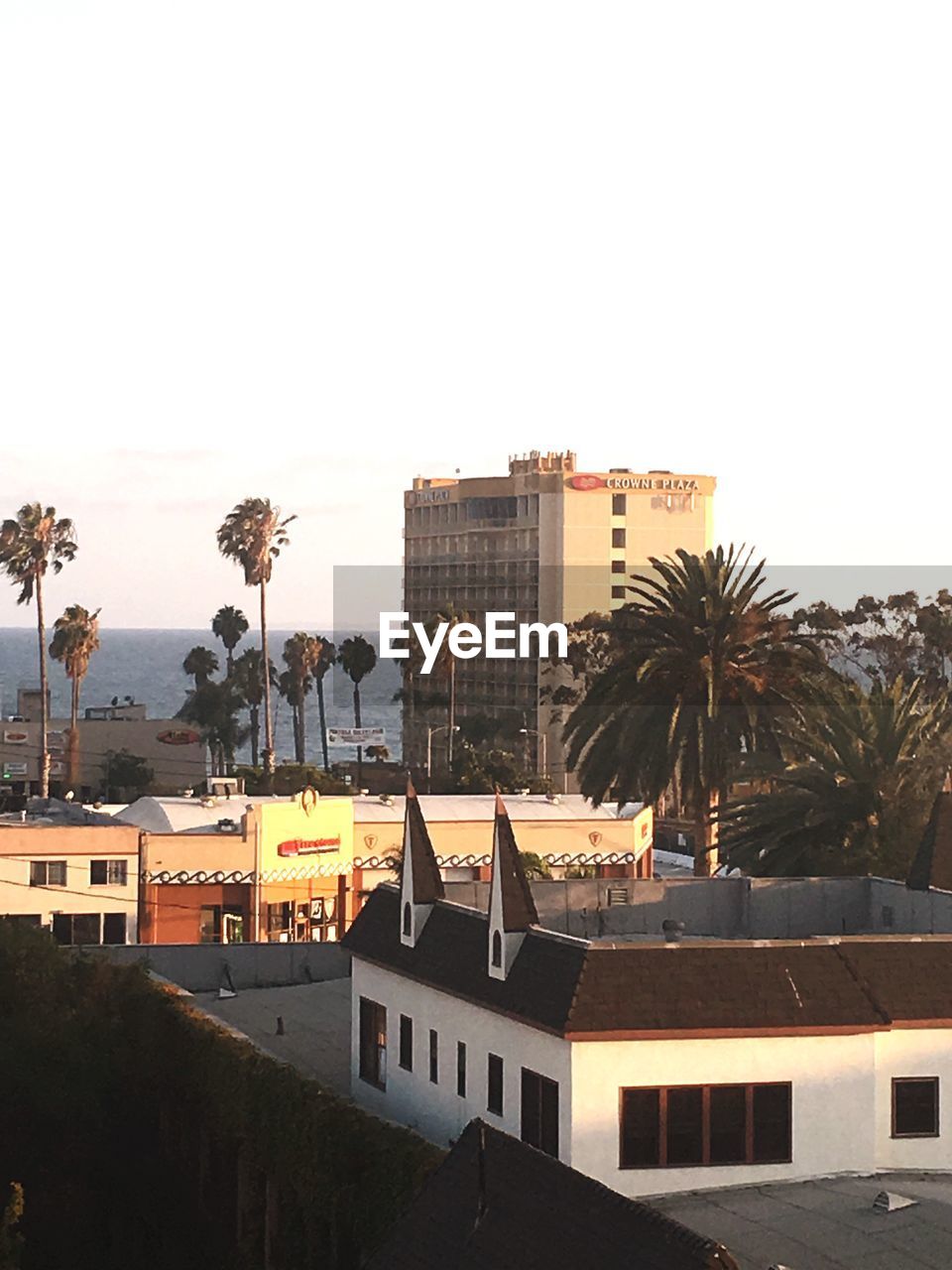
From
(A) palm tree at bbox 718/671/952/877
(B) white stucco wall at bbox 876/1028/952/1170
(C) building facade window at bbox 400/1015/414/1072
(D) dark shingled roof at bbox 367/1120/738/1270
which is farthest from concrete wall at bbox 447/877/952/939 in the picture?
(D) dark shingled roof at bbox 367/1120/738/1270

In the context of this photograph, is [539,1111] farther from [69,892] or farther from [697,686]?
[69,892]

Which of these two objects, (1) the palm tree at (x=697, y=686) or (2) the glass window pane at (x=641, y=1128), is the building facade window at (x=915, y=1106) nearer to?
(2) the glass window pane at (x=641, y=1128)

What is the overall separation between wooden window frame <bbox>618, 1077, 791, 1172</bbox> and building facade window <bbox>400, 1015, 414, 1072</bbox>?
22.6 ft

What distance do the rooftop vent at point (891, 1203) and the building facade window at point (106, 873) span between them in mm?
48437

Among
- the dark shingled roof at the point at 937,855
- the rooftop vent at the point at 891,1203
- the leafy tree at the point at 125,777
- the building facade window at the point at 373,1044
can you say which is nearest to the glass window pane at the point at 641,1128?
the rooftop vent at the point at 891,1203

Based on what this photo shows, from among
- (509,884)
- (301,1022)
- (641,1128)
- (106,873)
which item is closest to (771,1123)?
(641,1128)

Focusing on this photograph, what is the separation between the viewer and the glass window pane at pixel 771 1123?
3078 centimetres

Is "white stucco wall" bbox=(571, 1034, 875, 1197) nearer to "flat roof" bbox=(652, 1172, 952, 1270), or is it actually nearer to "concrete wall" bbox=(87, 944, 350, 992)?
"flat roof" bbox=(652, 1172, 952, 1270)

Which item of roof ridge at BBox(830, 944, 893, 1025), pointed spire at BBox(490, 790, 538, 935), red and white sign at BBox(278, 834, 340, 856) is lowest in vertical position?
red and white sign at BBox(278, 834, 340, 856)

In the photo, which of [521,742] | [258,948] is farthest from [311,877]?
[521,742]

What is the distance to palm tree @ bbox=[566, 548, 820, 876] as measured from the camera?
60.3 metres

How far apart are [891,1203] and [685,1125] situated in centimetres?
340

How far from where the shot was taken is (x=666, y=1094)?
30.5 meters

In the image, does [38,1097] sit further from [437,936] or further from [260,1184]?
[437,936]
